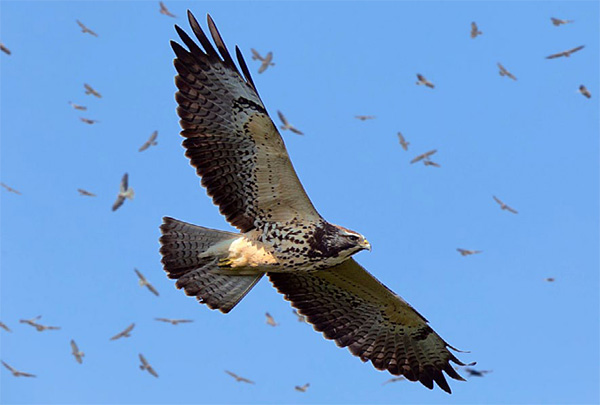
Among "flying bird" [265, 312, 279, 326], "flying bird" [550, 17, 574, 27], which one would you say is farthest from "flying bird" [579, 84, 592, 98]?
"flying bird" [265, 312, 279, 326]

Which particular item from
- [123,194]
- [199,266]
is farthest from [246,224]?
[123,194]

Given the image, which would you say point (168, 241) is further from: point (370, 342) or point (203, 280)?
point (370, 342)

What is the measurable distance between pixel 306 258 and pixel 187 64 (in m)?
2.63

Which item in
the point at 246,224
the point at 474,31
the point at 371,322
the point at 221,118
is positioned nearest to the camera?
the point at 221,118

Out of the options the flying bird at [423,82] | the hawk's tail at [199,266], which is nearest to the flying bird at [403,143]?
Result: the flying bird at [423,82]

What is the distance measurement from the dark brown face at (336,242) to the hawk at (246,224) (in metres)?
0.01

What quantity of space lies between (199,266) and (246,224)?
0.82m

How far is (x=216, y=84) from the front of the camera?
13.5 metres

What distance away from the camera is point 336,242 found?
1345cm

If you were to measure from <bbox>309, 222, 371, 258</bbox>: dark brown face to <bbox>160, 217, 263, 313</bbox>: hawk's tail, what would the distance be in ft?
3.47

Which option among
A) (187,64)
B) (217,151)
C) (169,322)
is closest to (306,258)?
(217,151)

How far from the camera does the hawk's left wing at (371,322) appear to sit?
14977 millimetres

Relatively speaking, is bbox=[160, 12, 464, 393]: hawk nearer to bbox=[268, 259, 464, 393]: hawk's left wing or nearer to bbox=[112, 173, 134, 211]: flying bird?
bbox=[268, 259, 464, 393]: hawk's left wing

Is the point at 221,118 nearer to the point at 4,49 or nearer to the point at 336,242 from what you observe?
the point at 336,242
